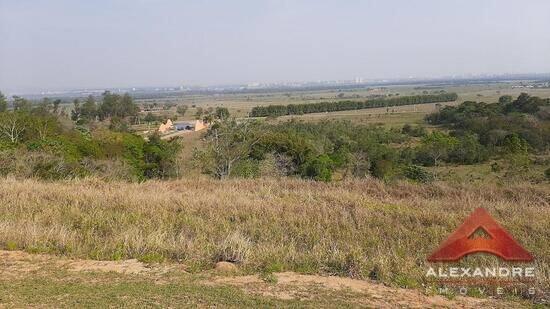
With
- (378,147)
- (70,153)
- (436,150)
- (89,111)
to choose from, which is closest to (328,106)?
(89,111)

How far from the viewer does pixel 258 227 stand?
829cm

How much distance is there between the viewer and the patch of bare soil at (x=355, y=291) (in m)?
4.85

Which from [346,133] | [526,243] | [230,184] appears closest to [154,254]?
[526,243]

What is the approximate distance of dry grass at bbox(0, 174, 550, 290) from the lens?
6.11 m

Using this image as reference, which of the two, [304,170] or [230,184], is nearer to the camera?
[230,184]

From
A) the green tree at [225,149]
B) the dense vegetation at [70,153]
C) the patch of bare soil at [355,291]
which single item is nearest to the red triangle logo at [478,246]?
the patch of bare soil at [355,291]

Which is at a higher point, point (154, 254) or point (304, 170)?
point (154, 254)

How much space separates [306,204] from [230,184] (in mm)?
4618

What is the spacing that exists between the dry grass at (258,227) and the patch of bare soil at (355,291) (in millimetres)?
226

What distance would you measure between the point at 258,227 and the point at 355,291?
3333mm

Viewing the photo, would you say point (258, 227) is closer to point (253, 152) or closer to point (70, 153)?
point (70, 153)

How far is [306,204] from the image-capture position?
10031mm

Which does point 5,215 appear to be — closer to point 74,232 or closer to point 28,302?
point 74,232

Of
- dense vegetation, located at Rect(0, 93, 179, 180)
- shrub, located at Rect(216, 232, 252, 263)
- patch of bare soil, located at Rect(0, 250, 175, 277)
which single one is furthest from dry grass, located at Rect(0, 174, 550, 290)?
dense vegetation, located at Rect(0, 93, 179, 180)
